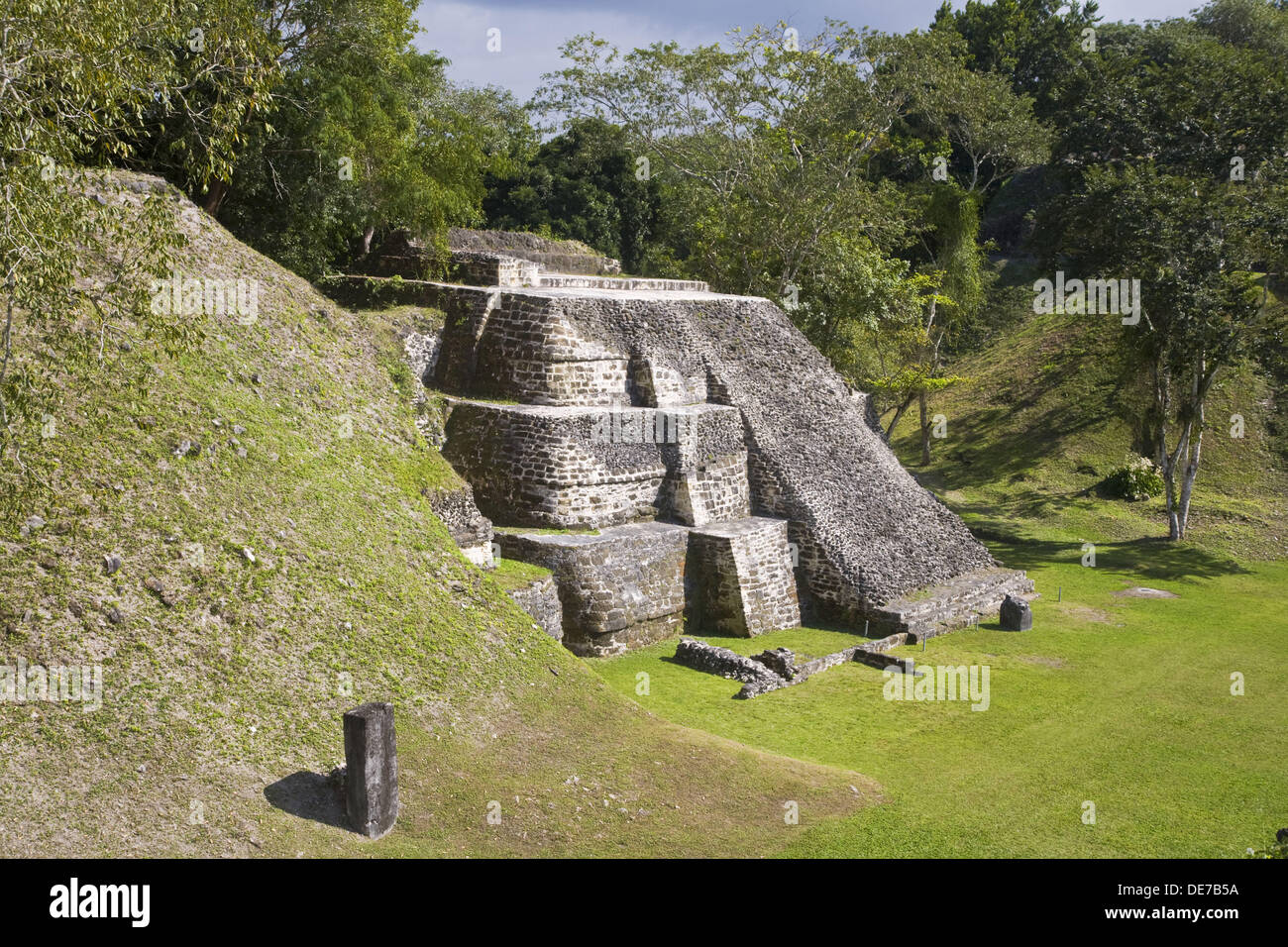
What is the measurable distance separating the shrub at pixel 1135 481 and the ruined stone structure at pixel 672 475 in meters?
9.63

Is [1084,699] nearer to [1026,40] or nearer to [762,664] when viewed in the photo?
[762,664]

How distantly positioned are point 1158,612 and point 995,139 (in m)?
25.6

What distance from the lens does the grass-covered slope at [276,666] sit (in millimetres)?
9164

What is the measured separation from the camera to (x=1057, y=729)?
13984mm

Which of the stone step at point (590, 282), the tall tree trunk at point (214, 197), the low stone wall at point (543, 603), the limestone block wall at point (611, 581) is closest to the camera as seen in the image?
the low stone wall at point (543, 603)

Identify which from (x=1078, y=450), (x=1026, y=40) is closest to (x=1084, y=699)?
(x=1078, y=450)

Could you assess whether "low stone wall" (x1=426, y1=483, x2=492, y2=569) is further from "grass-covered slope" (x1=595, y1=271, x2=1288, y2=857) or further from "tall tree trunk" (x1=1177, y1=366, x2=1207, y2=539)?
"tall tree trunk" (x1=1177, y1=366, x2=1207, y2=539)

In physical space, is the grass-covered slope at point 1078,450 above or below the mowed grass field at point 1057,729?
above

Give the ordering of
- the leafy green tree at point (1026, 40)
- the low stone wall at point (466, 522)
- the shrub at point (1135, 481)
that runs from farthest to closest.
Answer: the leafy green tree at point (1026, 40)
the shrub at point (1135, 481)
the low stone wall at point (466, 522)

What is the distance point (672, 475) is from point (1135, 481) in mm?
15830

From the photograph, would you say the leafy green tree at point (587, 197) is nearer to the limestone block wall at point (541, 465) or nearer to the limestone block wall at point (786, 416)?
the limestone block wall at point (786, 416)

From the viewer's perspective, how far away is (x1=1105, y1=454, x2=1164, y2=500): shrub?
28.0 metres

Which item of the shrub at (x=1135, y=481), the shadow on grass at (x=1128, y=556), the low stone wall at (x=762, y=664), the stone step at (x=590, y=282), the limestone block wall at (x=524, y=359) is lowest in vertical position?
the low stone wall at (x=762, y=664)

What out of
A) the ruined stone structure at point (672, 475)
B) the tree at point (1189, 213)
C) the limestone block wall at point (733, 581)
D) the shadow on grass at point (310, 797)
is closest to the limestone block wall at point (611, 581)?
the ruined stone structure at point (672, 475)
